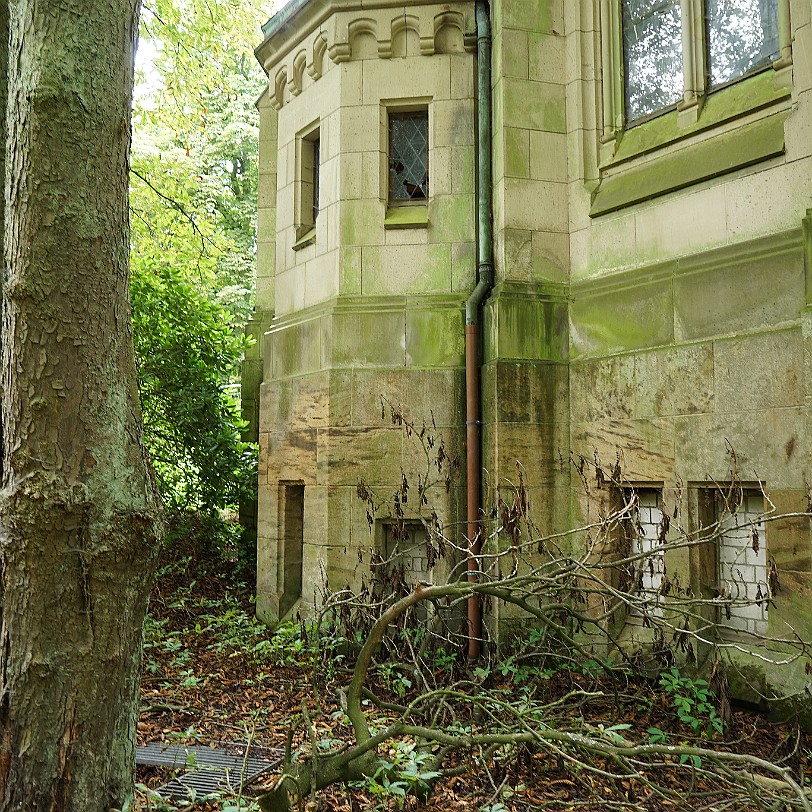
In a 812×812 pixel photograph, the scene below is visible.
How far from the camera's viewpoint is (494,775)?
4512 mm

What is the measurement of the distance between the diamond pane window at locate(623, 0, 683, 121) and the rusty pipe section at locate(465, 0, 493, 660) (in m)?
1.19

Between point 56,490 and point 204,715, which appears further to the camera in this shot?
point 204,715

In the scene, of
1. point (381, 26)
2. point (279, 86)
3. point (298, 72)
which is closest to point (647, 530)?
point (381, 26)

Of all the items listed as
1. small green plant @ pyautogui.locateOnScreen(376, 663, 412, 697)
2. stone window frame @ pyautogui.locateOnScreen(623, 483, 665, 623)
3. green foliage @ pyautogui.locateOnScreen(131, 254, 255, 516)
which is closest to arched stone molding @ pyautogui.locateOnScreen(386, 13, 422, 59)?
green foliage @ pyautogui.locateOnScreen(131, 254, 255, 516)

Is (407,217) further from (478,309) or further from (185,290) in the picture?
(185,290)

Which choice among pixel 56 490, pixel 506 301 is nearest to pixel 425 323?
pixel 506 301

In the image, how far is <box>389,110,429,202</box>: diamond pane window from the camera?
7.96m

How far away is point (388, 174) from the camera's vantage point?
7.93m

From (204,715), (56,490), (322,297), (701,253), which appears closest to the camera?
(56,490)

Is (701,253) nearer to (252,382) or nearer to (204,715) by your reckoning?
(204,715)

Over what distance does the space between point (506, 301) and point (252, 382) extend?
3.81 meters

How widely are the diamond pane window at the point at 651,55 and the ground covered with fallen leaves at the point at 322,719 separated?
4467 millimetres

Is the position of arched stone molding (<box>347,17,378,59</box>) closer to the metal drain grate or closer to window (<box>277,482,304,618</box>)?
window (<box>277,482,304,618</box>)

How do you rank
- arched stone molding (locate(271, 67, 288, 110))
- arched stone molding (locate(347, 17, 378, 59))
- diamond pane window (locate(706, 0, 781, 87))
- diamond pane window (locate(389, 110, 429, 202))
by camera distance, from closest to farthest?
diamond pane window (locate(706, 0, 781, 87)) < arched stone molding (locate(347, 17, 378, 59)) < diamond pane window (locate(389, 110, 429, 202)) < arched stone molding (locate(271, 67, 288, 110))
